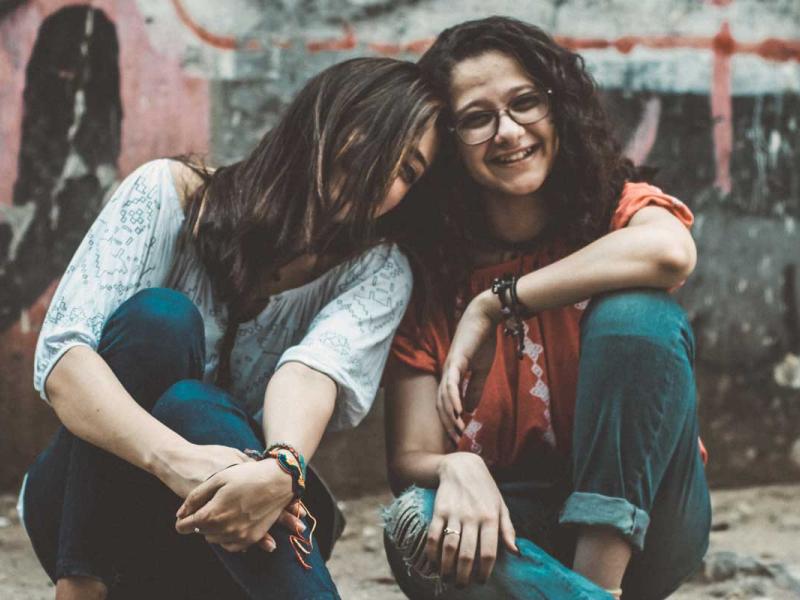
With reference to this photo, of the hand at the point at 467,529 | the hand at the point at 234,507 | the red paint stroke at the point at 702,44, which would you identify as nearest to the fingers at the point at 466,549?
the hand at the point at 467,529

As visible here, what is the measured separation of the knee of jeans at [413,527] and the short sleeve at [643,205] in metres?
0.69

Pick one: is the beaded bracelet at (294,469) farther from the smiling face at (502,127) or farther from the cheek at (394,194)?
the smiling face at (502,127)

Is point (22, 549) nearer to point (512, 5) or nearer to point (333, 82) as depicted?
point (333, 82)

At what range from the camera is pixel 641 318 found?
2.00 meters

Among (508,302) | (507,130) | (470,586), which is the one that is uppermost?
(507,130)

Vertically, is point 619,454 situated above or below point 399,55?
below

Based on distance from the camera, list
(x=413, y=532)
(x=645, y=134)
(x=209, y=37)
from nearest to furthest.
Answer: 1. (x=413, y=532)
2. (x=209, y=37)
3. (x=645, y=134)

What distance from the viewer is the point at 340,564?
3324 millimetres

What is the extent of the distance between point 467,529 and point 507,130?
2.66 feet

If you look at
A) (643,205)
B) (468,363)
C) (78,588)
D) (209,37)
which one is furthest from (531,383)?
(209,37)

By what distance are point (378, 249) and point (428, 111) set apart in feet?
1.07

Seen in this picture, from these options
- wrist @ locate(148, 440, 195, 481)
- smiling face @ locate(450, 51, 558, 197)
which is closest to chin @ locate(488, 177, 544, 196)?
smiling face @ locate(450, 51, 558, 197)

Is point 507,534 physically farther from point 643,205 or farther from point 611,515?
point 643,205

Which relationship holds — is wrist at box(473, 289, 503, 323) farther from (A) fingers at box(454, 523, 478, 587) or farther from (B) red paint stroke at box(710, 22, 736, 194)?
(B) red paint stroke at box(710, 22, 736, 194)
